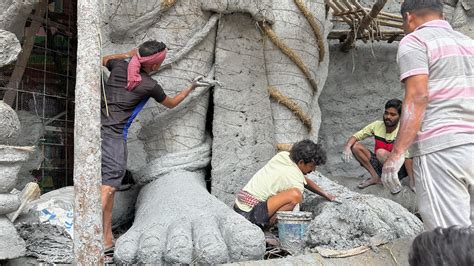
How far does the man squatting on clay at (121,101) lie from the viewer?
2859 mm

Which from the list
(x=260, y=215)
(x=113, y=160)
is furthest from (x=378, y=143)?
(x=113, y=160)

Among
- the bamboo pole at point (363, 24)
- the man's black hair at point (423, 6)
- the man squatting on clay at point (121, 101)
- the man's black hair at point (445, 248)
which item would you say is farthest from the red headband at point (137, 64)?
the man's black hair at point (445, 248)

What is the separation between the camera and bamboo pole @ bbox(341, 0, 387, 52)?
12.7 feet

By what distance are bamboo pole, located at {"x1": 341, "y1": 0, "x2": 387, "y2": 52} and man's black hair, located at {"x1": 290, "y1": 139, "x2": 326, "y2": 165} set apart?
1.13m

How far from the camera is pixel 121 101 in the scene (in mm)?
2959

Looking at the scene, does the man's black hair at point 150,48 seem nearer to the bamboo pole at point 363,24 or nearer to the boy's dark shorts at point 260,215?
the boy's dark shorts at point 260,215

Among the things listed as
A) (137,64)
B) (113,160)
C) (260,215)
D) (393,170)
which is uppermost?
(137,64)

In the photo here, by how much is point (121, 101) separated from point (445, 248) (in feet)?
6.92

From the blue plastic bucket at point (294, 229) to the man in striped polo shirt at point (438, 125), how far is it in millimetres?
679

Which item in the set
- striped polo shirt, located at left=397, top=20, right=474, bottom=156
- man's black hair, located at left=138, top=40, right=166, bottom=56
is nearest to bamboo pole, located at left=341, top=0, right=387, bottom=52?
man's black hair, located at left=138, top=40, right=166, bottom=56

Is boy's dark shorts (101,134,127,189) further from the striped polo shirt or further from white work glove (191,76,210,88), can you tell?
the striped polo shirt

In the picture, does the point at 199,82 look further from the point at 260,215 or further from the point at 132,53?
the point at 260,215

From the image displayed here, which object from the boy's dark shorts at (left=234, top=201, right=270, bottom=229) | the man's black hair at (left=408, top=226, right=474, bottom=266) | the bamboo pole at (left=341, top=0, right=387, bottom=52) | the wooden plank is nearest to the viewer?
the man's black hair at (left=408, top=226, right=474, bottom=266)

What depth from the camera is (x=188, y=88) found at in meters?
3.17
